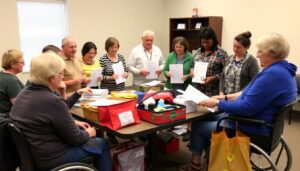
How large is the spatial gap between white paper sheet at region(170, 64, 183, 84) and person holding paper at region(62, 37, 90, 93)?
1020mm

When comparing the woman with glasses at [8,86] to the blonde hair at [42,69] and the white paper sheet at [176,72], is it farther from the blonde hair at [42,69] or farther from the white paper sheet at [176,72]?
the white paper sheet at [176,72]

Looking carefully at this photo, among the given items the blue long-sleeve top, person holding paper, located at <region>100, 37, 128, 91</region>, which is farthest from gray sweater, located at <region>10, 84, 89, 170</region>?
person holding paper, located at <region>100, 37, 128, 91</region>

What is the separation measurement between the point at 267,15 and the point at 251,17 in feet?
0.93

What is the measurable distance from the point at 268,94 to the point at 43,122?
148 cm

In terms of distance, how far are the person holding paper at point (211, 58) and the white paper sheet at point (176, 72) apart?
0.50 feet

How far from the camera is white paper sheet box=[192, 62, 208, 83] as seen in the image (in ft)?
10.2

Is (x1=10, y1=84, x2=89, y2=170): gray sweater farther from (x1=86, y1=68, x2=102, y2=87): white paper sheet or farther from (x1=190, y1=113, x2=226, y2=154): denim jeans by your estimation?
(x1=86, y1=68, x2=102, y2=87): white paper sheet

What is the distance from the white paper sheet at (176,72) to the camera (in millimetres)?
3295

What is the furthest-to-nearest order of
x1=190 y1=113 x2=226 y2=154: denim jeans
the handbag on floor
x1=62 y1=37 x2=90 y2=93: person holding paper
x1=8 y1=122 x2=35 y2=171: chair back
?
x1=62 y1=37 x2=90 y2=93: person holding paper < x1=190 y1=113 x2=226 y2=154: denim jeans < the handbag on floor < x1=8 y1=122 x2=35 y2=171: chair back

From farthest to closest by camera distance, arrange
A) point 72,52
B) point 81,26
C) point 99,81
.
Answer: point 81,26 < point 99,81 < point 72,52

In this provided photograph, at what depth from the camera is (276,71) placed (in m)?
1.92

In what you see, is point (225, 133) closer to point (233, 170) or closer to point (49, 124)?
point (233, 170)

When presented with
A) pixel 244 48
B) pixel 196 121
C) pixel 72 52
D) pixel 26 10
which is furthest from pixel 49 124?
pixel 26 10

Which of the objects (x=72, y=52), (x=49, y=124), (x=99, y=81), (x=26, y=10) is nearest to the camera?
(x=49, y=124)
